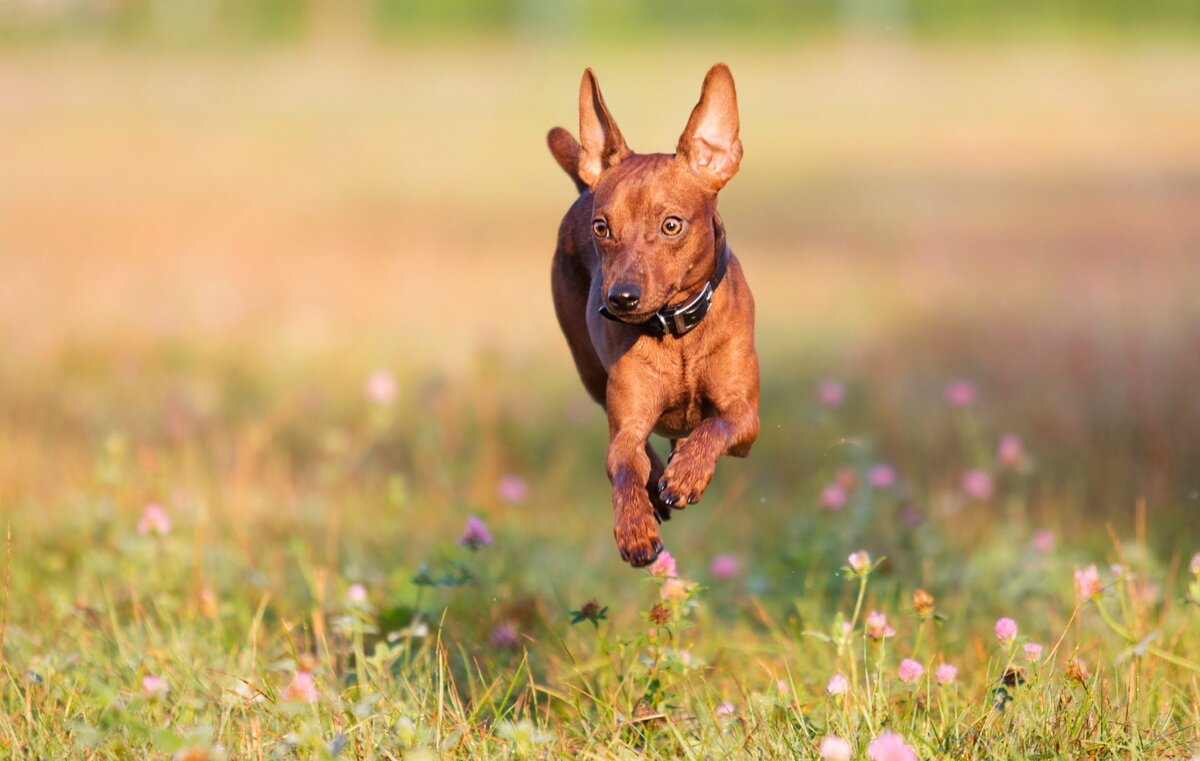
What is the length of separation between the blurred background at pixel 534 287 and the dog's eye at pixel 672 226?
0.83m

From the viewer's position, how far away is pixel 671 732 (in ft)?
12.3

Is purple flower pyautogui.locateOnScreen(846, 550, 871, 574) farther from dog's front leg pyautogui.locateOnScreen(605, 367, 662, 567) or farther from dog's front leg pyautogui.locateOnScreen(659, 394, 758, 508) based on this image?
dog's front leg pyautogui.locateOnScreen(605, 367, 662, 567)

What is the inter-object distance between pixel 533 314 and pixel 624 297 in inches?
306

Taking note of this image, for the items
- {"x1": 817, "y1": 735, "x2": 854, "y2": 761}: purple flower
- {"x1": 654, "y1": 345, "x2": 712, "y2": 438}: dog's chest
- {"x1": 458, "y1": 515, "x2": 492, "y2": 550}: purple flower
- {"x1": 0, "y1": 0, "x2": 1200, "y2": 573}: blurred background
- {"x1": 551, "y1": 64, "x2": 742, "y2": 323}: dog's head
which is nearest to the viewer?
{"x1": 817, "y1": 735, "x2": 854, "y2": 761}: purple flower

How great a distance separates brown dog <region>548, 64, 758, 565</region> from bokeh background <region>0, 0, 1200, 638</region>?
55.0 inches

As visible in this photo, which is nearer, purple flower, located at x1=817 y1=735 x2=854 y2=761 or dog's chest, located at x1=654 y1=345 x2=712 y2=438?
purple flower, located at x1=817 y1=735 x2=854 y2=761

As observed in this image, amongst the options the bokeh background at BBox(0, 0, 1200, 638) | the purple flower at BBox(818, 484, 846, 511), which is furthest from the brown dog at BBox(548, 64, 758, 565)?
the bokeh background at BBox(0, 0, 1200, 638)

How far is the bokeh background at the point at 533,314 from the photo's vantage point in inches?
253

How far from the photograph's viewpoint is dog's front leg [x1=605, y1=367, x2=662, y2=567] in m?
3.22

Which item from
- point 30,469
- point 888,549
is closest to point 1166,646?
point 888,549

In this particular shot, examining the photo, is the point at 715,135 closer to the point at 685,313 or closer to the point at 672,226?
the point at 672,226

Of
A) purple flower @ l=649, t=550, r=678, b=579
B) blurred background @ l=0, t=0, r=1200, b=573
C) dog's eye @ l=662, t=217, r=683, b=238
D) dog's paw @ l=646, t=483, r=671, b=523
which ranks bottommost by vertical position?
blurred background @ l=0, t=0, r=1200, b=573

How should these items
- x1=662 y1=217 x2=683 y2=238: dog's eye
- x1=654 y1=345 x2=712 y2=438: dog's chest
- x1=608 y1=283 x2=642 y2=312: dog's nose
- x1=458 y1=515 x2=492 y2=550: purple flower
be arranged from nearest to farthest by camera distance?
1. x1=608 y1=283 x2=642 y2=312: dog's nose
2. x1=662 y1=217 x2=683 y2=238: dog's eye
3. x1=654 y1=345 x2=712 y2=438: dog's chest
4. x1=458 y1=515 x2=492 y2=550: purple flower

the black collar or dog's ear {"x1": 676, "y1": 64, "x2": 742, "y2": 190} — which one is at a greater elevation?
dog's ear {"x1": 676, "y1": 64, "x2": 742, "y2": 190}
